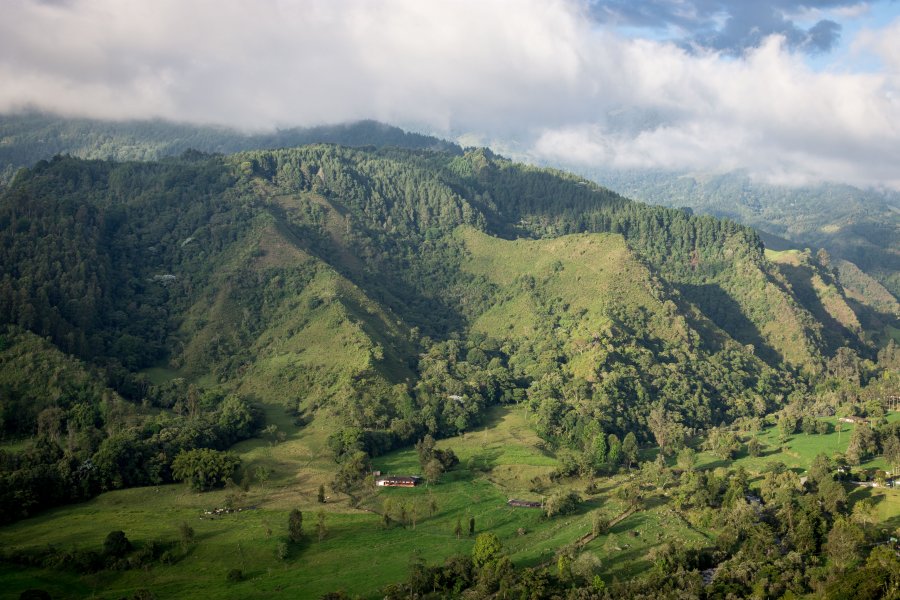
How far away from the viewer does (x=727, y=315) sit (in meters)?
163

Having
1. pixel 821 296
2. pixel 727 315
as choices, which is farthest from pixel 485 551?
pixel 821 296

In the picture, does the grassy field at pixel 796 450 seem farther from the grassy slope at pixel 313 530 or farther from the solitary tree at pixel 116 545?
the solitary tree at pixel 116 545

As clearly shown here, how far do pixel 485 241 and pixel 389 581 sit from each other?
121 meters

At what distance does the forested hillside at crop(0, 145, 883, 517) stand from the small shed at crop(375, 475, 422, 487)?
7058 mm

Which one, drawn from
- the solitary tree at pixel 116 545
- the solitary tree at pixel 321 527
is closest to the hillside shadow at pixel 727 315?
the solitary tree at pixel 321 527

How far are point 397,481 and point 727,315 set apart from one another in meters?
99.8

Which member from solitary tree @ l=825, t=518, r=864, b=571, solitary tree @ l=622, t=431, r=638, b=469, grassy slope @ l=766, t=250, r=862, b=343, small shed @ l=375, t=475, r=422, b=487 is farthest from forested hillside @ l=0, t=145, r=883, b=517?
solitary tree @ l=825, t=518, r=864, b=571

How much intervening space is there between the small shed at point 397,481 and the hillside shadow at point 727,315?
285ft

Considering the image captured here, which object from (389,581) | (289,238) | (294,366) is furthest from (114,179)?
(389,581)

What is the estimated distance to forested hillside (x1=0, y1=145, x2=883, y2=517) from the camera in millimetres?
104438

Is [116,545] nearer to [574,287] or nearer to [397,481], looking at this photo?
[397,481]

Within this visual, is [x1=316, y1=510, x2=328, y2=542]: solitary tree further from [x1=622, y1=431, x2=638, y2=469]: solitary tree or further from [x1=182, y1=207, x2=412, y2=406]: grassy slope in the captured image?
[x1=622, y1=431, x2=638, y2=469]: solitary tree

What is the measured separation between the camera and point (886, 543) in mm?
67438

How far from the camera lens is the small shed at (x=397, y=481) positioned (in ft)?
291
